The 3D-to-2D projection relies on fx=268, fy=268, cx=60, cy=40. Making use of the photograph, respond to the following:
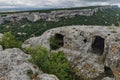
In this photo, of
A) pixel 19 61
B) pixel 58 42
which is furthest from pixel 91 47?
pixel 19 61

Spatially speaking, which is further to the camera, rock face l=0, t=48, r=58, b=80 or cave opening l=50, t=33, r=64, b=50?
cave opening l=50, t=33, r=64, b=50

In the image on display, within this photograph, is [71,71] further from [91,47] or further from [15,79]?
[15,79]

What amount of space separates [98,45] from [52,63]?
13.4 meters

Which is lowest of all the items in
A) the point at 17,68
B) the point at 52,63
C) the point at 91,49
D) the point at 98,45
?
the point at 91,49

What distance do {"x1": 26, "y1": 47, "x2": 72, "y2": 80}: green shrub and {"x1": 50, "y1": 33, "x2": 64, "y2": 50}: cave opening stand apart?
311 inches

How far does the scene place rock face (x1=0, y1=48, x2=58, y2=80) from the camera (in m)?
28.5

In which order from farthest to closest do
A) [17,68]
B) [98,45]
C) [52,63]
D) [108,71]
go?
[98,45]
[108,71]
[52,63]
[17,68]

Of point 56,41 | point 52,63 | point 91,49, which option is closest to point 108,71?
A: point 91,49

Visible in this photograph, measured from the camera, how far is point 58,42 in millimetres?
49781

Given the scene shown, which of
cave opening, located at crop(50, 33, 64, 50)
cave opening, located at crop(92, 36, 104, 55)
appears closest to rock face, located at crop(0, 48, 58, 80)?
cave opening, located at crop(50, 33, 64, 50)

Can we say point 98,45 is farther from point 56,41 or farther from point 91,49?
point 56,41

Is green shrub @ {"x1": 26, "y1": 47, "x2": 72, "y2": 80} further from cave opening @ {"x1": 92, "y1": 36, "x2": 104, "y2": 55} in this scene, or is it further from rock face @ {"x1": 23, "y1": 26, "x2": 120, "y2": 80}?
cave opening @ {"x1": 92, "y1": 36, "x2": 104, "y2": 55}

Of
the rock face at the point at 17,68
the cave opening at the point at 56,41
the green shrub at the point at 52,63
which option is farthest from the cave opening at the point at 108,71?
the rock face at the point at 17,68

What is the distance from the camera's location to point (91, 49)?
154ft
